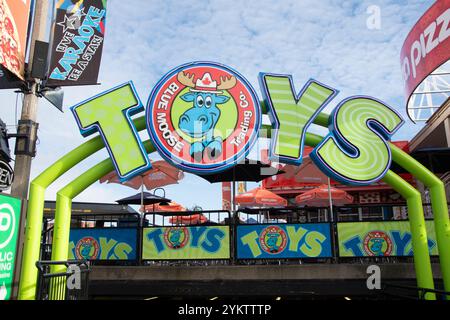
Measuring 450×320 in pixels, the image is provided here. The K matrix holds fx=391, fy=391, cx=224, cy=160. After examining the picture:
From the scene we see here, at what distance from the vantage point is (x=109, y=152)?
8.50 m

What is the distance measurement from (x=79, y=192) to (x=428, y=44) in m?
12.6

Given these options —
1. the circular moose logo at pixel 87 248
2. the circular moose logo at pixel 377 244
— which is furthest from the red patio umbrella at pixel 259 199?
the circular moose logo at pixel 87 248

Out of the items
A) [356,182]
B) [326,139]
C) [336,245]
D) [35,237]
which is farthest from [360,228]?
[35,237]

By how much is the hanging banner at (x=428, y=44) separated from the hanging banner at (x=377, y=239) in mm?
6441

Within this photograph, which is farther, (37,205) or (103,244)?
(103,244)

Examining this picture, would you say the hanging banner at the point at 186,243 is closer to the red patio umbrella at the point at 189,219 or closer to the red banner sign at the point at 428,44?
the red patio umbrella at the point at 189,219

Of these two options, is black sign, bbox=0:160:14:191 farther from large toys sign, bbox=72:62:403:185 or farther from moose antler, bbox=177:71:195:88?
→ moose antler, bbox=177:71:195:88

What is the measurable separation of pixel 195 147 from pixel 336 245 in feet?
14.2

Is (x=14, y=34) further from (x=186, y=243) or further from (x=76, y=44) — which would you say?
(x=186, y=243)

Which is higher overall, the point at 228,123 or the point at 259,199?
the point at 228,123

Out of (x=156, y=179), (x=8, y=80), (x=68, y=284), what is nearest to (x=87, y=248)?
(x=68, y=284)

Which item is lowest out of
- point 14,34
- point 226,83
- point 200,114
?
point 200,114

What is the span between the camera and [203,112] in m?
9.05

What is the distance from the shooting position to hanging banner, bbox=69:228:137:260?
10.3 meters
